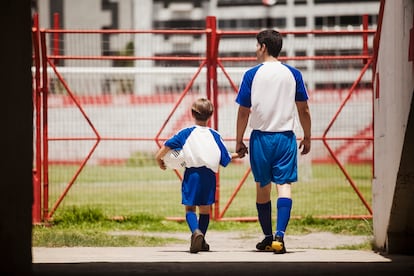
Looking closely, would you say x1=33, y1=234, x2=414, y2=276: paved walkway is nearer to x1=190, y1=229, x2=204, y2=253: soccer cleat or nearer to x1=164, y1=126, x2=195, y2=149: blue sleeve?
x1=190, y1=229, x2=204, y2=253: soccer cleat

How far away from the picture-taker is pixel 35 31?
1176 centimetres

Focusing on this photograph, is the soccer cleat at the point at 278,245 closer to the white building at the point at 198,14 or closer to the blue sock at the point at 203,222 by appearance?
the blue sock at the point at 203,222

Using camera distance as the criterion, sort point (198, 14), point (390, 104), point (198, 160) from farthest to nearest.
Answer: point (198, 14)
point (198, 160)
point (390, 104)

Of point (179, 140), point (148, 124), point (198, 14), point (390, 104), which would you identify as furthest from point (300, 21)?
point (390, 104)

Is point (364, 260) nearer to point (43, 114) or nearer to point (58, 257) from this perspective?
point (58, 257)

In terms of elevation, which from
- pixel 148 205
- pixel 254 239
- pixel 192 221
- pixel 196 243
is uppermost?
pixel 192 221

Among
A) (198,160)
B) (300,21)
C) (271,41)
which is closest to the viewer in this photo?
(271,41)

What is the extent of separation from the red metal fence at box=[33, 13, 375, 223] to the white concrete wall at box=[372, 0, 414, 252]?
3.58m

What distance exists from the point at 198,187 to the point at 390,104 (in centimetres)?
194

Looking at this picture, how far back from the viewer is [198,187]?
870cm

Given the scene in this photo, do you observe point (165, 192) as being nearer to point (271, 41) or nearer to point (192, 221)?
point (192, 221)

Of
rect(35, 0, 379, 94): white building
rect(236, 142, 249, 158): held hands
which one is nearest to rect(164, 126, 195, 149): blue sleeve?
rect(236, 142, 249, 158): held hands

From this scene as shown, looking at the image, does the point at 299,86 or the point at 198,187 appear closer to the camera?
the point at 299,86

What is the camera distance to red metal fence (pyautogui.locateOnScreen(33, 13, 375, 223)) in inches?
474
